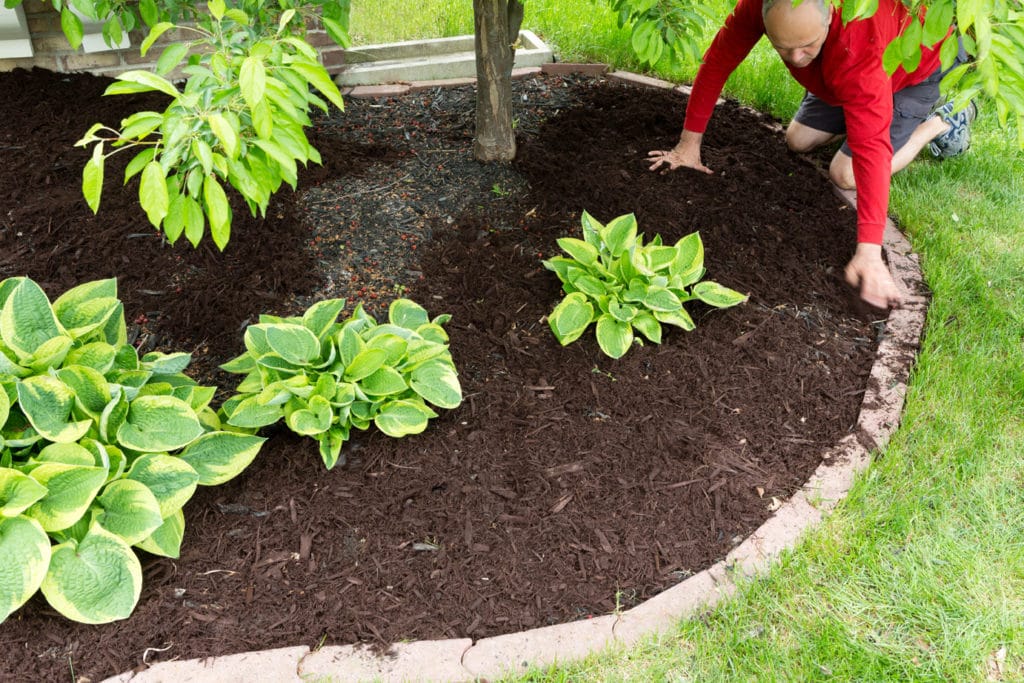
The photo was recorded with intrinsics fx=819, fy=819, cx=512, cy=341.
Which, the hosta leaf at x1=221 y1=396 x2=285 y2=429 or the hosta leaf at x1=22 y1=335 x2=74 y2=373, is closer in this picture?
the hosta leaf at x1=22 y1=335 x2=74 y2=373

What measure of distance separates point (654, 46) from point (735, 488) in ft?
5.07

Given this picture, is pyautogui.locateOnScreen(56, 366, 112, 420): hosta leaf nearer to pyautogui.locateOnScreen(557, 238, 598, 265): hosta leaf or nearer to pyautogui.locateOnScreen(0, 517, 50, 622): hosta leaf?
pyautogui.locateOnScreen(0, 517, 50, 622): hosta leaf

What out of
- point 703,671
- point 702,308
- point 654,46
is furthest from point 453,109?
point 703,671

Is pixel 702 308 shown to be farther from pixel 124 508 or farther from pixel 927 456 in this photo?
pixel 124 508

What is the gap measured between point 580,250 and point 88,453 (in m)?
1.67

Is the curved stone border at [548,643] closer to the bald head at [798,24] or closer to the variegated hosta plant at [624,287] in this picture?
the variegated hosta plant at [624,287]

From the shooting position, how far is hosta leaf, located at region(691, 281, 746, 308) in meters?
2.85

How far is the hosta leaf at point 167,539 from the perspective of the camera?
208cm

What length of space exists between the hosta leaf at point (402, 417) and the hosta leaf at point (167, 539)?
0.59m

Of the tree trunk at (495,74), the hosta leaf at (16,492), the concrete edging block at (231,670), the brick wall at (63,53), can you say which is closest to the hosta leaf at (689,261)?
the tree trunk at (495,74)

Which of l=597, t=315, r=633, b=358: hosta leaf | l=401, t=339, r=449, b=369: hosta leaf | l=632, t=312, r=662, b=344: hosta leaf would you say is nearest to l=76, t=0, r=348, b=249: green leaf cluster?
l=401, t=339, r=449, b=369: hosta leaf

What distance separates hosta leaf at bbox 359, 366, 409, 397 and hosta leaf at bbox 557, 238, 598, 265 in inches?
33.5

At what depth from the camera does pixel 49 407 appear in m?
2.06

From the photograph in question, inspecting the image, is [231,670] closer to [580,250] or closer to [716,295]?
[580,250]
